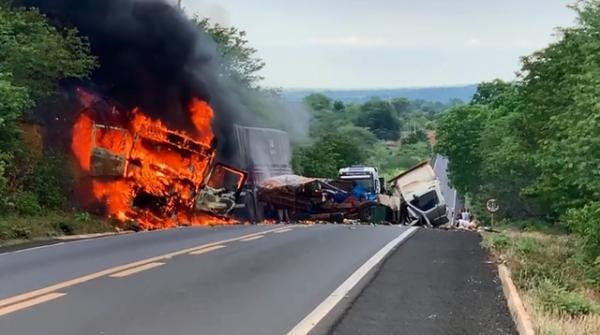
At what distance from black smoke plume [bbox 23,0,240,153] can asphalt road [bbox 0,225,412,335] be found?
38.1 ft

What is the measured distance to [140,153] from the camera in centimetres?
2473

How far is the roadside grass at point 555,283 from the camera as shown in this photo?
7608 millimetres

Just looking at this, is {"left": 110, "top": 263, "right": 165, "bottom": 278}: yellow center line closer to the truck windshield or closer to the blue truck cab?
the blue truck cab

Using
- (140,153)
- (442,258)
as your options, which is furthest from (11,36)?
(442,258)

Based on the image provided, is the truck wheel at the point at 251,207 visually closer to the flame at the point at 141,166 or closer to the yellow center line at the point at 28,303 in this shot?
the flame at the point at 141,166

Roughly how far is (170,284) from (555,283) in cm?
537

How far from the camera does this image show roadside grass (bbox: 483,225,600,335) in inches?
300

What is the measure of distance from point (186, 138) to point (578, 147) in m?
13.8

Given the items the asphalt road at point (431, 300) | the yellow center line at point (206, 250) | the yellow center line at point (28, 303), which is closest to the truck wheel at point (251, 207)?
the yellow center line at point (206, 250)

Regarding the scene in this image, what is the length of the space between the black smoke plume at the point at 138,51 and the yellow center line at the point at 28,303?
1814 cm

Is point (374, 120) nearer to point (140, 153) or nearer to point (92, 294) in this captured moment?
point (140, 153)

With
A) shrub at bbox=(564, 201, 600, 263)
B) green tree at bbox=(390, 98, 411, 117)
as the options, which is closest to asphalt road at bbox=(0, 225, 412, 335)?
shrub at bbox=(564, 201, 600, 263)

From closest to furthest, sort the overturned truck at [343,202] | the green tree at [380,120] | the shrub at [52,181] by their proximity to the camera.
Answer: the shrub at [52,181] < the overturned truck at [343,202] < the green tree at [380,120]

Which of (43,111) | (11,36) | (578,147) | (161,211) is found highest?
(11,36)
